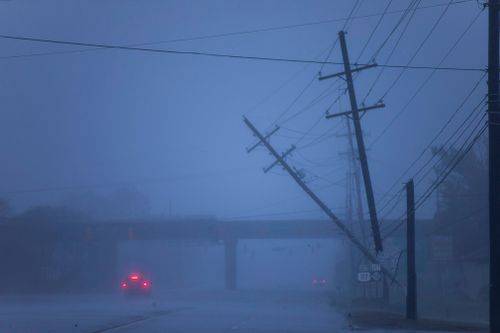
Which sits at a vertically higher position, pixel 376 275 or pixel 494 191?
pixel 494 191

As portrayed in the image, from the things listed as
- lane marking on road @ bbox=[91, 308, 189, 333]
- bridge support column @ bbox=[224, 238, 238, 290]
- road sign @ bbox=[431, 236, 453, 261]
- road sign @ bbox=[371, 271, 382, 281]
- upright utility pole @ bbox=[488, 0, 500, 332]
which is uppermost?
upright utility pole @ bbox=[488, 0, 500, 332]

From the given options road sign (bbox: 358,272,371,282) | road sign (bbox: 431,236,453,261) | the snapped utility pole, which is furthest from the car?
the snapped utility pole

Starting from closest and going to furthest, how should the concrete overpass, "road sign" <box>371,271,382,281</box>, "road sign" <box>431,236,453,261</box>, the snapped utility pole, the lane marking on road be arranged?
1. the lane marking on road
2. the snapped utility pole
3. "road sign" <box>371,271,382,281</box>
4. "road sign" <box>431,236,453,261</box>
5. the concrete overpass

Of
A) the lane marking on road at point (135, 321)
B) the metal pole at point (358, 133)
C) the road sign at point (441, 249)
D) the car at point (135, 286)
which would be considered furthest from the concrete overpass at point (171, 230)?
the lane marking on road at point (135, 321)

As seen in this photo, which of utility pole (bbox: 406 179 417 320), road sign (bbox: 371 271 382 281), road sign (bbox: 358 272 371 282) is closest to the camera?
utility pole (bbox: 406 179 417 320)

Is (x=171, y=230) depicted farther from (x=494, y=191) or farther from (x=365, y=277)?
(x=494, y=191)

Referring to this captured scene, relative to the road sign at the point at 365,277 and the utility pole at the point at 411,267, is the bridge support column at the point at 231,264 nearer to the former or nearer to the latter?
the road sign at the point at 365,277

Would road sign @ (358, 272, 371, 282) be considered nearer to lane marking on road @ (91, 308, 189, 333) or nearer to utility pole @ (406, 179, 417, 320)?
utility pole @ (406, 179, 417, 320)

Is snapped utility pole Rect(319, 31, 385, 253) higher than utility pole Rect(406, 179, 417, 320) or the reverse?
higher

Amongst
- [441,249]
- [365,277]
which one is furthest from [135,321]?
[441,249]

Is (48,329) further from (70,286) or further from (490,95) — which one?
(70,286)

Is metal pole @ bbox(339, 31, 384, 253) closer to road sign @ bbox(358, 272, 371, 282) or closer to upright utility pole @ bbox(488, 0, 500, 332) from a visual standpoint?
road sign @ bbox(358, 272, 371, 282)

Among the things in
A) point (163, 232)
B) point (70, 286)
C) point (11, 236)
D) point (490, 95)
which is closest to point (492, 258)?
point (490, 95)

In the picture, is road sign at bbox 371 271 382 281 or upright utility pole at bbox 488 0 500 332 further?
road sign at bbox 371 271 382 281
